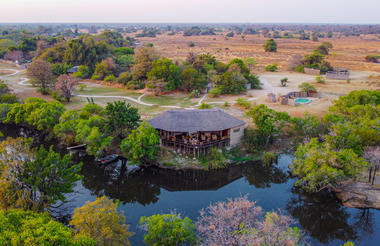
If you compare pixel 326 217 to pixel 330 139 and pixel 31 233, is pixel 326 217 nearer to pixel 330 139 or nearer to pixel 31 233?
pixel 330 139

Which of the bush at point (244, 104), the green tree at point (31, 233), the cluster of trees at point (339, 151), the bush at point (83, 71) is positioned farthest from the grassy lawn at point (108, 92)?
the green tree at point (31, 233)

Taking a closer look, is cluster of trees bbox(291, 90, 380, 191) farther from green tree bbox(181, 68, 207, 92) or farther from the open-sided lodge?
green tree bbox(181, 68, 207, 92)

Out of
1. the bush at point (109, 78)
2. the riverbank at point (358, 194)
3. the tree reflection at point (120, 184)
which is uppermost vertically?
the bush at point (109, 78)

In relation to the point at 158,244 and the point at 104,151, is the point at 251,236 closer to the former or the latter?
the point at 158,244

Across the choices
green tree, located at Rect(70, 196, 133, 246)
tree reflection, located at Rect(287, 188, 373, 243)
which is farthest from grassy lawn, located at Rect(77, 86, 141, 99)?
green tree, located at Rect(70, 196, 133, 246)

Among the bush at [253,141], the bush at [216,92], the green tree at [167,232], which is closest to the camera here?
the green tree at [167,232]

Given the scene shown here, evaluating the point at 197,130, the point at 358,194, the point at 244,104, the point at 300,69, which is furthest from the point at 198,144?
the point at 300,69

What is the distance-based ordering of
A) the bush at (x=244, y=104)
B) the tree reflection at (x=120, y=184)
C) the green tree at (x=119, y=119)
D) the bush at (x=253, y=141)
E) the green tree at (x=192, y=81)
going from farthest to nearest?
the green tree at (x=192, y=81)
the bush at (x=244, y=104)
the bush at (x=253, y=141)
the green tree at (x=119, y=119)
the tree reflection at (x=120, y=184)

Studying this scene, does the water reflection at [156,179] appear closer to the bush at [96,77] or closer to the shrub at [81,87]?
the shrub at [81,87]
